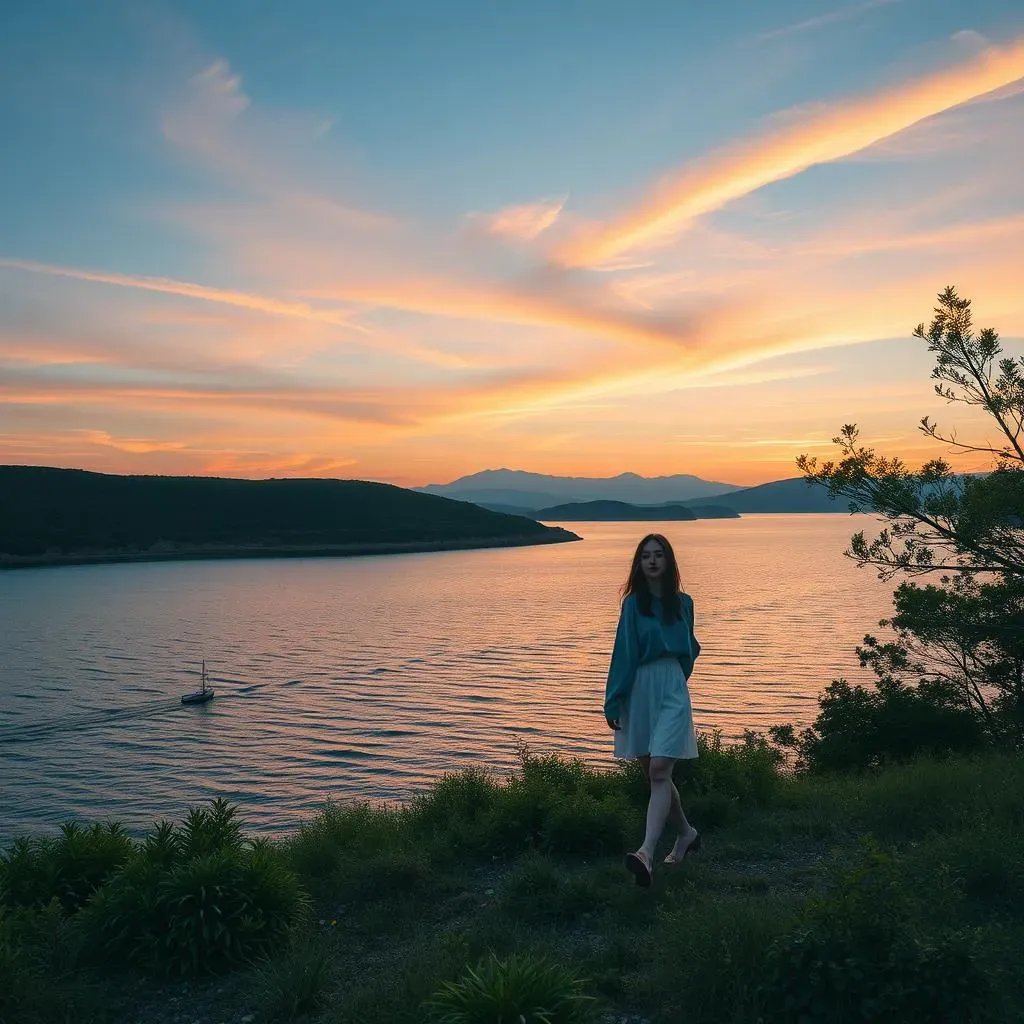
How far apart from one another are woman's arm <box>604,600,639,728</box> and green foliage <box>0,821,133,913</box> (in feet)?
13.0

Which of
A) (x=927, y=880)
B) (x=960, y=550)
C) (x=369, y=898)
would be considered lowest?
(x=369, y=898)

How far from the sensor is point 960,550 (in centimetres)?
1092

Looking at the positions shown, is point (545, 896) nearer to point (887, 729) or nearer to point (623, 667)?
point (623, 667)

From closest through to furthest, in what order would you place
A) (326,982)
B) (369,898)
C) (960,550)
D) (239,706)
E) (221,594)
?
(326,982)
(369,898)
(960,550)
(239,706)
(221,594)

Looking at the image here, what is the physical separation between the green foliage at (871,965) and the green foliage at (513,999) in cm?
92

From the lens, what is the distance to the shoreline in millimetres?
126438

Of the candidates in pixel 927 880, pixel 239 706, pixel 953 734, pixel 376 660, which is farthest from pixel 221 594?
pixel 927 880

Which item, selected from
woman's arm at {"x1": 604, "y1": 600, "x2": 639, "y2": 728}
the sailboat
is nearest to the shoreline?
the sailboat

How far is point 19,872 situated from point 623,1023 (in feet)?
16.6

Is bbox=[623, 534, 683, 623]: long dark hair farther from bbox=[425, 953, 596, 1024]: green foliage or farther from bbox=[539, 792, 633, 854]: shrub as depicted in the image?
bbox=[425, 953, 596, 1024]: green foliage

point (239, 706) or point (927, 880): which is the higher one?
point (927, 880)

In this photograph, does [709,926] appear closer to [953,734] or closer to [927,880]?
[927,880]

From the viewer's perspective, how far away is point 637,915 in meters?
5.40

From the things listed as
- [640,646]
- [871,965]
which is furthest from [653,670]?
[871,965]
